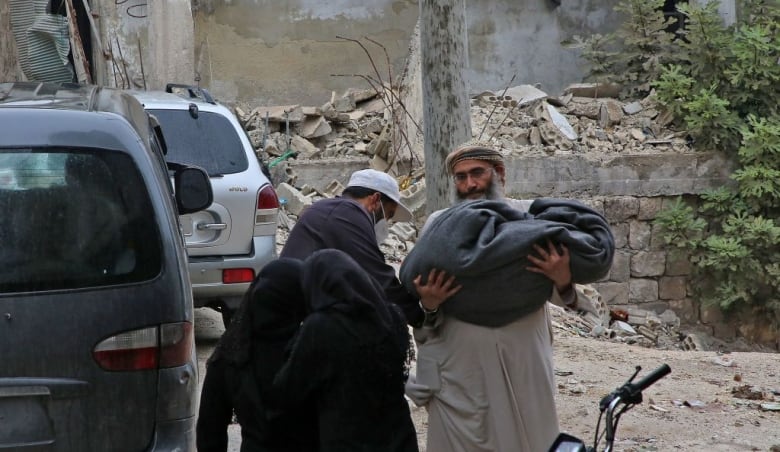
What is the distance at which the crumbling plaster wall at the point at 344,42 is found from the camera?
15.6 meters

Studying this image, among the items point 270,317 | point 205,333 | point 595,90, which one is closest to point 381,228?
point 270,317

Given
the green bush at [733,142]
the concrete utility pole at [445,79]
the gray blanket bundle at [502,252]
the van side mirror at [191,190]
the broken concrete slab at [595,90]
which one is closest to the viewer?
the gray blanket bundle at [502,252]

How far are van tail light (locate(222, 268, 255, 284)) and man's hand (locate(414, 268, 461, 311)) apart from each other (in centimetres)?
390

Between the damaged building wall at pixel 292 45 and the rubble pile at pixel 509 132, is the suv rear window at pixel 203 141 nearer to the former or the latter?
the rubble pile at pixel 509 132

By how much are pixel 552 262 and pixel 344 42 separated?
12512mm

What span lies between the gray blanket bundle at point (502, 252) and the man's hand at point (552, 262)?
0.7 inches

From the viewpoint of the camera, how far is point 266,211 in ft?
25.5

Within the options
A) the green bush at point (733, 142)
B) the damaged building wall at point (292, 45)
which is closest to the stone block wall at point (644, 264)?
the green bush at point (733, 142)

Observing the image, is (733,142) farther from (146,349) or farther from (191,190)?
(146,349)

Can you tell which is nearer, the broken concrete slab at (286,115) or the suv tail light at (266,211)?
the suv tail light at (266,211)

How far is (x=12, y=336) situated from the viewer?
3596 millimetres

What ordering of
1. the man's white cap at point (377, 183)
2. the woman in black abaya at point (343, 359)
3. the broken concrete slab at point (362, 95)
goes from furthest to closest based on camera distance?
the broken concrete slab at point (362, 95) < the man's white cap at point (377, 183) < the woman in black abaya at point (343, 359)

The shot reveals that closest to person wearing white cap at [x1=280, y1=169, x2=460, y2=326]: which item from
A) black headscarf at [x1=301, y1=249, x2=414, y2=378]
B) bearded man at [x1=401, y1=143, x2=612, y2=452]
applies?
bearded man at [x1=401, y1=143, x2=612, y2=452]

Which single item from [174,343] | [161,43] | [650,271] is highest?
[161,43]
